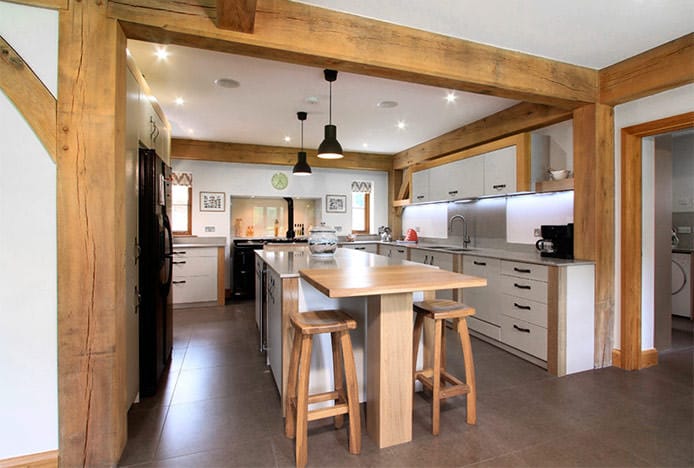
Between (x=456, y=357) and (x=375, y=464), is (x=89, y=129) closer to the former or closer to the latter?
(x=375, y=464)

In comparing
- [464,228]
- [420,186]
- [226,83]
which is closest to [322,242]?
[226,83]

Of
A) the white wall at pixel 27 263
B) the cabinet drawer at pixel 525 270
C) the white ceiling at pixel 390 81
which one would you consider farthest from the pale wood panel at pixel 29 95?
the cabinet drawer at pixel 525 270

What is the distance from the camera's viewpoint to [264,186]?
20.1ft

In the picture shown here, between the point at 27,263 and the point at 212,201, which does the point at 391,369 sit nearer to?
the point at 27,263

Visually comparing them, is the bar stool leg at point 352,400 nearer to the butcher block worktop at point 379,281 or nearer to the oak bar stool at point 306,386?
the oak bar stool at point 306,386

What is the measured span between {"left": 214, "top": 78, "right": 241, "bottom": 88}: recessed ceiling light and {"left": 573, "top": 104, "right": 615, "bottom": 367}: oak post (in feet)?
10.1

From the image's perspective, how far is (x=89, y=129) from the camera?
1690 mm

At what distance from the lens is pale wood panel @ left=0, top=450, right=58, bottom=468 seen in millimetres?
1603

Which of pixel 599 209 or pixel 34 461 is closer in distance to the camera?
pixel 34 461

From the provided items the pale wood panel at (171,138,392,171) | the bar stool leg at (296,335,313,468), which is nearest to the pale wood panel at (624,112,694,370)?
the bar stool leg at (296,335,313,468)

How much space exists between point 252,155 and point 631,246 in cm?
499

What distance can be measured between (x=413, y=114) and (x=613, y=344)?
3.03 metres

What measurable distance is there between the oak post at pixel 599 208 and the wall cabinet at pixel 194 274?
471cm

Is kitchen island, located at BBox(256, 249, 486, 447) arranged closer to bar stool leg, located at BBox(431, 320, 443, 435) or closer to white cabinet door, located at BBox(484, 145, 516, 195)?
bar stool leg, located at BBox(431, 320, 443, 435)
